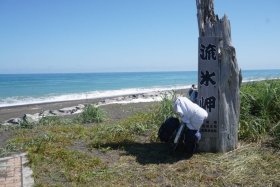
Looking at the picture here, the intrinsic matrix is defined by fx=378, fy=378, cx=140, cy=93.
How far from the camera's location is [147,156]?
6.38 m

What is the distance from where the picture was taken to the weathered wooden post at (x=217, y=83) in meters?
6.37

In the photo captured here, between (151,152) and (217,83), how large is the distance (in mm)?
1646

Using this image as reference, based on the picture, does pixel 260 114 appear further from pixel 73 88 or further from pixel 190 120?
pixel 73 88

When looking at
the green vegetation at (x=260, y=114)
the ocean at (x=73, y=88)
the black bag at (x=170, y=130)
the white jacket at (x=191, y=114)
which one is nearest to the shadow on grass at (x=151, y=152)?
the black bag at (x=170, y=130)

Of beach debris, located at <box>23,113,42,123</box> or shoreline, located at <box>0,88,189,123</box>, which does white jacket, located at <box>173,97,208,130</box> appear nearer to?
beach debris, located at <box>23,113,42,123</box>

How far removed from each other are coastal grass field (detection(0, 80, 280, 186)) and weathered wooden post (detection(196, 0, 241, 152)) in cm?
30

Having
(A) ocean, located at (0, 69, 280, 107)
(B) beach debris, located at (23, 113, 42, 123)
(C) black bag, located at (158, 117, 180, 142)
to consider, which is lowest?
(A) ocean, located at (0, 69, 280, 107)

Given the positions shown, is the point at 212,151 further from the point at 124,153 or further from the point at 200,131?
the point at 124,153

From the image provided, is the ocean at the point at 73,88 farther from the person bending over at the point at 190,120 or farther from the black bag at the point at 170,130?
the person bending over at the point at 190,120

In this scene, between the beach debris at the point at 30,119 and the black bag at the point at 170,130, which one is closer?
the black bag at the point at 170,130

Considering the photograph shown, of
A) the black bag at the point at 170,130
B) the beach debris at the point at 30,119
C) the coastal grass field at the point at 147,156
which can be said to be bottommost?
the beach debris at the point at 30,119

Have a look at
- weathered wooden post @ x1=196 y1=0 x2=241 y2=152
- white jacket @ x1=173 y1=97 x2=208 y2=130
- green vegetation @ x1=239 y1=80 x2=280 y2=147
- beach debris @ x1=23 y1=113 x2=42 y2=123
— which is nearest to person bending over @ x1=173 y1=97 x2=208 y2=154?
white jacket @ x1=173 y1=97 x2=208 y2=130

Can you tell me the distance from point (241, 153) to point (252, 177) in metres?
1.07

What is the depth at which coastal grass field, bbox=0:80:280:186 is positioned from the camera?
17.2 feet
